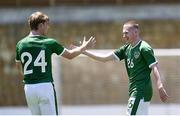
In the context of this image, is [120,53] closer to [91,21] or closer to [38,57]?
[38,57]

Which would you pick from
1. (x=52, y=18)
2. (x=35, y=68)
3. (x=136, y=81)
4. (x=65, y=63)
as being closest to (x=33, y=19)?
(x=35, y=68)

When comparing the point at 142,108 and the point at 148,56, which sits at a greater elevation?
the point at 148,56

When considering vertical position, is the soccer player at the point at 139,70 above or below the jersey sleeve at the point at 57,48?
below

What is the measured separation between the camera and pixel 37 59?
8.77 meters

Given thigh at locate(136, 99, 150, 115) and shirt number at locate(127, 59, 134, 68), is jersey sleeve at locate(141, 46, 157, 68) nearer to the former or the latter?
shirt number at locate(127, 59, 134, 68)

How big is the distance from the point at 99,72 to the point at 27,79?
109 inches

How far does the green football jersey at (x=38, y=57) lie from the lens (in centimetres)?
876

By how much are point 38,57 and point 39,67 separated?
11 centimetres

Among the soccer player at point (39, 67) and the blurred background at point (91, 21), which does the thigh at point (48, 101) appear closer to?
the soccer player at point (39, 67)

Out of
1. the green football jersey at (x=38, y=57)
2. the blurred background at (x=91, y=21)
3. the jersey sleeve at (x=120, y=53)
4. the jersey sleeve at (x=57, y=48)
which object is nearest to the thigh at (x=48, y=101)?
the green football jersey at (x=38, y=57)

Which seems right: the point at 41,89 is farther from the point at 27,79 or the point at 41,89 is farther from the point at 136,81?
the point at 136,81

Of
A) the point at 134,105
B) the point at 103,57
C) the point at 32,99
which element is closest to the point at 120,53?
the point at 103,57

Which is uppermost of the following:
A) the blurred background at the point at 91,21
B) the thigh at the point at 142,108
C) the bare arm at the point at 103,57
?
the bare arm at the point at 103,57

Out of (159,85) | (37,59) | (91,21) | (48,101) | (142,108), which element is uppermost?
(37,59)
